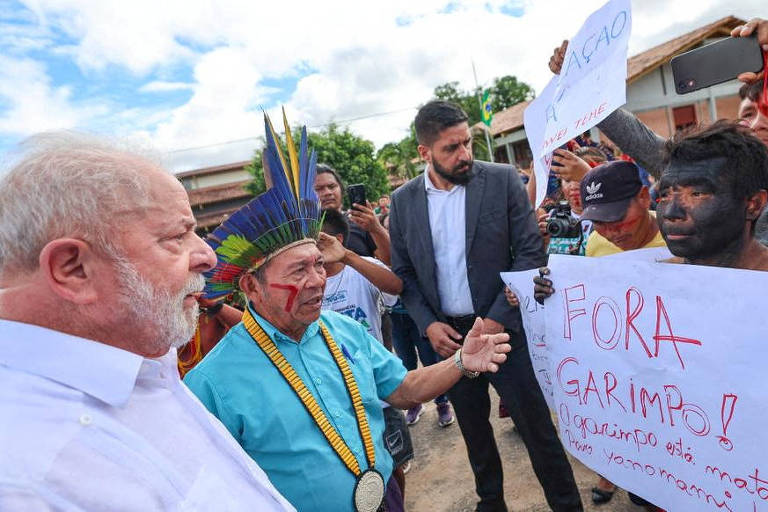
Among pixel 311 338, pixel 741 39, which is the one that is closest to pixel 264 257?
pixel 311 338

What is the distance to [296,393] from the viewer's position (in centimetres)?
162

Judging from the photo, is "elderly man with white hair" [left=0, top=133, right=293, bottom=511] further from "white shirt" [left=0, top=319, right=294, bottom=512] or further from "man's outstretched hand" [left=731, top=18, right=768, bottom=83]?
"man's outstretched hand" [left=731, top=18, right=768, bottom=83]

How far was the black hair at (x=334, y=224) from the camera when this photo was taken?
3076mm

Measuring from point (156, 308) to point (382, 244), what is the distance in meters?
2.50

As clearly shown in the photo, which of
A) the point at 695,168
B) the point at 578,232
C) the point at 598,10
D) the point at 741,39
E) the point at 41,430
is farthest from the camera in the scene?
the point at 578,232

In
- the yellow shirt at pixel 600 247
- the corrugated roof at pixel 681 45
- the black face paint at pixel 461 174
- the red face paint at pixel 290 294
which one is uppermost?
the corrugated roof at pixel 681 45

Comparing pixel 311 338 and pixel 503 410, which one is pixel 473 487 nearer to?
pixel 503 410

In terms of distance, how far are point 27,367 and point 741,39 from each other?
→ 226cm

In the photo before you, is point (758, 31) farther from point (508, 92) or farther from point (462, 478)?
point (508, 92)

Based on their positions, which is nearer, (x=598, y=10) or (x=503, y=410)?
(x=598, y=10)

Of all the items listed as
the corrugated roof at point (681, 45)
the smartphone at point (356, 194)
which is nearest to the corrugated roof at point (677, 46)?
the corrugated roof at point (681, 45)

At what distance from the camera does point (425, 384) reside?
192cm

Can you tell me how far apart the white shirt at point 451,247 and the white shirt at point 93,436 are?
1764 mm

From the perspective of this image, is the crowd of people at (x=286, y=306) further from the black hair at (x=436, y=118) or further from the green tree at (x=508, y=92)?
the green tree at (x=508, y=92)
